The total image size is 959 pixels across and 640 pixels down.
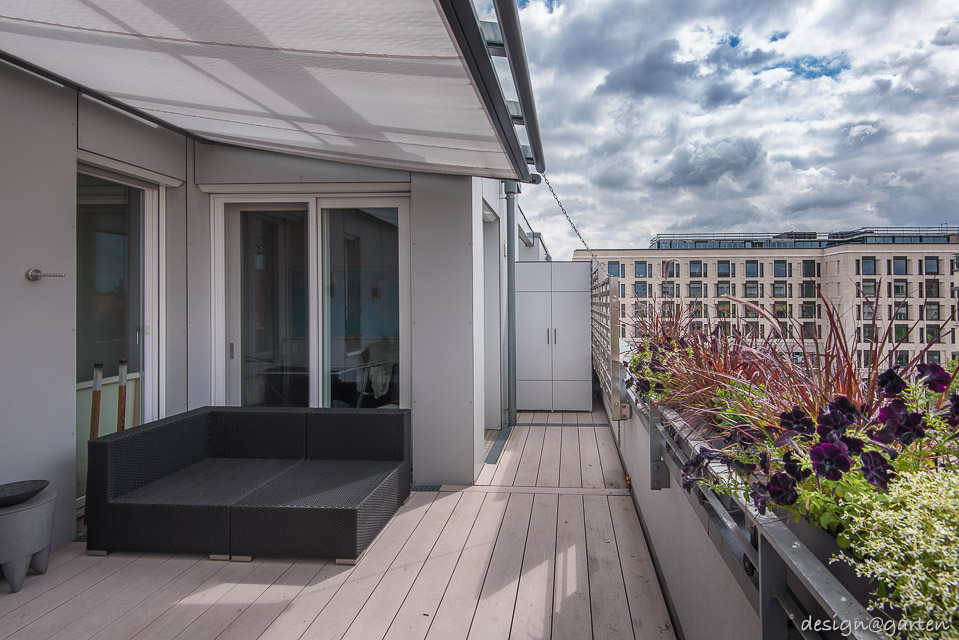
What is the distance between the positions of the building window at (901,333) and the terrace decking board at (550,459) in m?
3.41

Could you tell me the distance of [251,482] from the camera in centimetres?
356

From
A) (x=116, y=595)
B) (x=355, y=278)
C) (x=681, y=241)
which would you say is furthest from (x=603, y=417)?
(x=116, y=595)

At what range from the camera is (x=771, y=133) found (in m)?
3.18

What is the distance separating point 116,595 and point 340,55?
2.65 metres

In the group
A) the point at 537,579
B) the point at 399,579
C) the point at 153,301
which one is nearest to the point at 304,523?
the point at 399,579

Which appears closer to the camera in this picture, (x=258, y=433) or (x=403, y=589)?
(x=403, y=589)

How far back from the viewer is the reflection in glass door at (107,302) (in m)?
3.73

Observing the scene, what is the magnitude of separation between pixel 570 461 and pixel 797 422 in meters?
4.11

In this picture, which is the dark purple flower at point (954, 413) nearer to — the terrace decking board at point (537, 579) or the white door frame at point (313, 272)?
the terrace decking board at point (537, 579)

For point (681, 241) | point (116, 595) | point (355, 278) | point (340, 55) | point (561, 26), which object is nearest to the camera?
point (340, 55)

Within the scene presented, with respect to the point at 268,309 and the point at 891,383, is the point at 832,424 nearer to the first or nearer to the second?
the point at 891,383

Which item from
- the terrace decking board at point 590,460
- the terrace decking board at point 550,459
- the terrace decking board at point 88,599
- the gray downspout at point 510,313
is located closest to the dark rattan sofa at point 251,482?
the terrace decking board at point 88,599

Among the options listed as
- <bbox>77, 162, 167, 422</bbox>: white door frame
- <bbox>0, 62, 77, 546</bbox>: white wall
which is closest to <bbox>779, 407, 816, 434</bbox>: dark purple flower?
<bbox>0, 62, 77, 546</bbox>: white wall

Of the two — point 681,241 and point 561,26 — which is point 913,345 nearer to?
point 681,241
